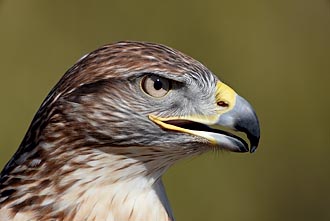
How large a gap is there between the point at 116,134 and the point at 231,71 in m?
3.55

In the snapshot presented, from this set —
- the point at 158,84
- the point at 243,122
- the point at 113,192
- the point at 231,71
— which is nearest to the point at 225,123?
the point at 243,122

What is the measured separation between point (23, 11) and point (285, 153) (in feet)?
5.27

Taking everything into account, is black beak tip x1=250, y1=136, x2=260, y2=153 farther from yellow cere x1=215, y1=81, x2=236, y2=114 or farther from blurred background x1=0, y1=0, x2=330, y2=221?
blurred background x1=0, y1=0, x2=330, y2=221

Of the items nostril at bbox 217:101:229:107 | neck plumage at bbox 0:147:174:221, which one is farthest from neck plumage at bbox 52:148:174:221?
nostril at bbox 217:101:229:107

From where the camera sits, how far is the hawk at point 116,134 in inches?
153

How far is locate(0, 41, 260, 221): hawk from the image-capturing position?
3.89 m

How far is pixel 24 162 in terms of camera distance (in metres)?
3.94

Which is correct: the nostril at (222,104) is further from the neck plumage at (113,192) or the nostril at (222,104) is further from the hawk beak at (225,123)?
the neck plumage at (113,192)

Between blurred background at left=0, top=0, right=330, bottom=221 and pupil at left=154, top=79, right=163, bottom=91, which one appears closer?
pupil at left=154, top=79, right=163, bottom=91

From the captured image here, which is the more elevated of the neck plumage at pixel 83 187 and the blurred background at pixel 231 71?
the neck plumage at pixel 83 187

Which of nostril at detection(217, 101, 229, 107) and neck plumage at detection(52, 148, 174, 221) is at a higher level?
nostril at detection(217, 101, 229, 107)

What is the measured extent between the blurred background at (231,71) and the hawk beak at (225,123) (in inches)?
116

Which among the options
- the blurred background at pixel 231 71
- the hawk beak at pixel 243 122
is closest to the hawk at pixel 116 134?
the hawk beak at pixel 243 122

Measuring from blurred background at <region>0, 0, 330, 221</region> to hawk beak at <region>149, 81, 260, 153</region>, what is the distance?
9.65ft
